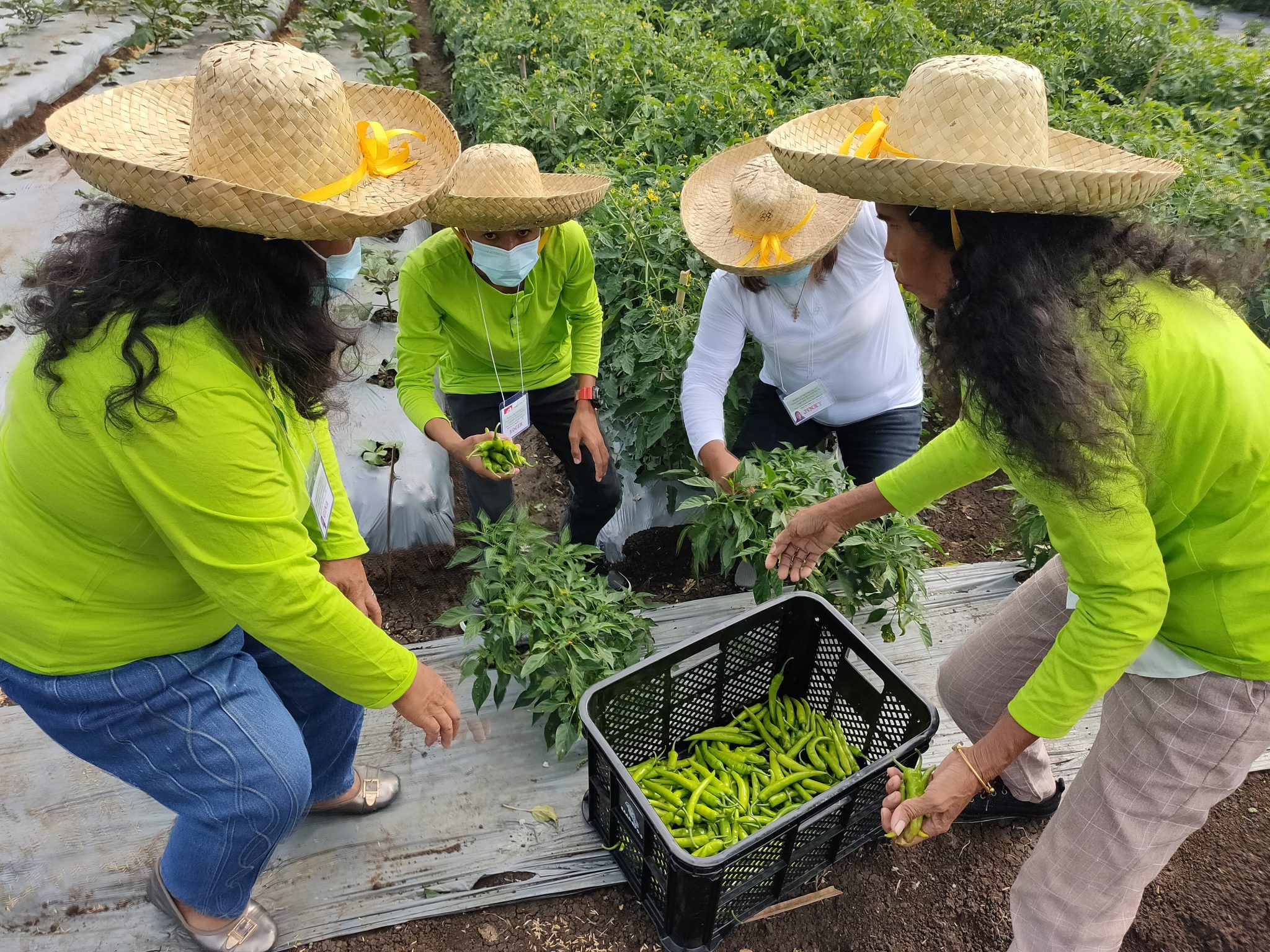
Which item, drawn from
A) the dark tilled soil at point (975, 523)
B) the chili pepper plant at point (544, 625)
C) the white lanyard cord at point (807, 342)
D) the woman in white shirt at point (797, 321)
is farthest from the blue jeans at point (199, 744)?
the dark tilled soil at point (975, 523)

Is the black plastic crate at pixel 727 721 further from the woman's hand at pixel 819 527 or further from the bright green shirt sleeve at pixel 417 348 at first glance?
the bright green shirt sleeve at pixel 417 348

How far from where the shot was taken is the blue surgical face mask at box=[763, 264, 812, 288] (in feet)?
8.45

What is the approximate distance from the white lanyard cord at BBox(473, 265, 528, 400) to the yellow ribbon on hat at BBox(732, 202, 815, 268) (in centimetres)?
78

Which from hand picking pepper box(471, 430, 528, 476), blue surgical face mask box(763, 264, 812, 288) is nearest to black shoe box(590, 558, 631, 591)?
hand picking pepper box(471, 430, 528, 476)

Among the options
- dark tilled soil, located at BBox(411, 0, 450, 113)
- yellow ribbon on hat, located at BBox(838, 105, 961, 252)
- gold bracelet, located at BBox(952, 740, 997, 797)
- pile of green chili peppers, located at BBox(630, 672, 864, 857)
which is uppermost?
yellow ribbon on hat, located at BBox(838, 105, 961, 252)

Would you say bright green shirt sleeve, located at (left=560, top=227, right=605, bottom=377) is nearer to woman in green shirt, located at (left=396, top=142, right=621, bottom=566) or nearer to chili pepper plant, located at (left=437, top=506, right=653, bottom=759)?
woman in green shirt, located at (left=396, top=142, right=621, bottom=566)

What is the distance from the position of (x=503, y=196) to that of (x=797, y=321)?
105cm

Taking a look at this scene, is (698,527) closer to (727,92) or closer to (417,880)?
(417,880)

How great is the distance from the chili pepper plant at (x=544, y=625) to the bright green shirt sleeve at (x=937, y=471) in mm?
868

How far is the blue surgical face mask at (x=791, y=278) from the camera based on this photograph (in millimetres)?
2574

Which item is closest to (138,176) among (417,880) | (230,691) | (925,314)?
(230,691)

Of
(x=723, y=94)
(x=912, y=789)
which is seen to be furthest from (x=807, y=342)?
(x=723, y=94)

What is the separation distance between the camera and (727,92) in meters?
4.71

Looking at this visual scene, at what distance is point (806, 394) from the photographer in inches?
112
